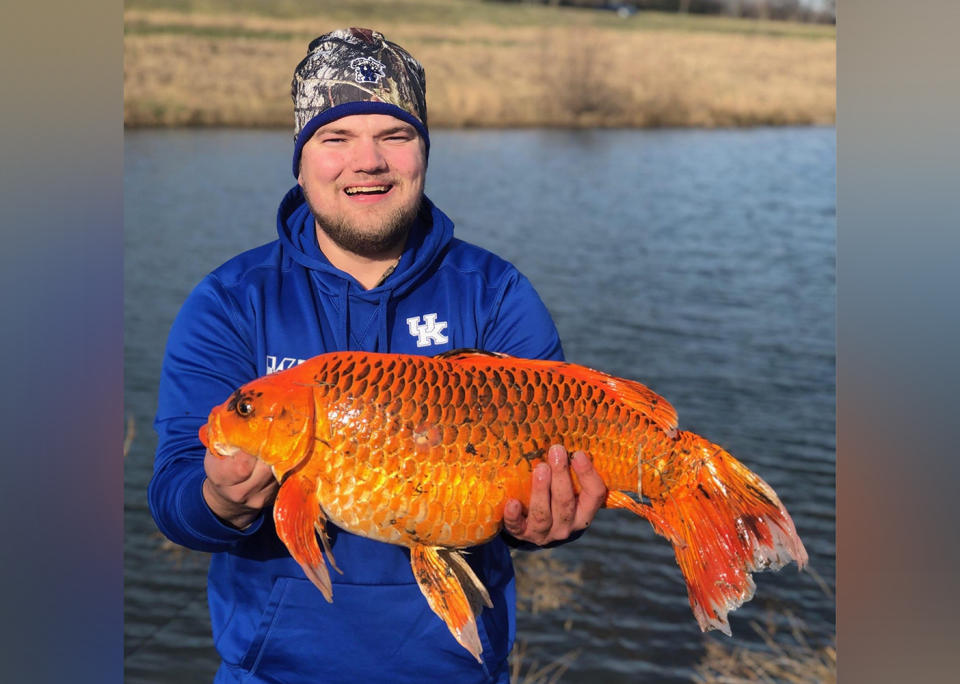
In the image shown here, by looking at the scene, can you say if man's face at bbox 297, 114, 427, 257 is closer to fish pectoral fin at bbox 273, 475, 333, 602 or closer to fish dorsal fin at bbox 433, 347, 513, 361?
fish dorsal fin at bbox 433, 347, 513, 361

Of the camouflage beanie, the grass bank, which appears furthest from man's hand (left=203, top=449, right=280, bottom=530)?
the grass bank

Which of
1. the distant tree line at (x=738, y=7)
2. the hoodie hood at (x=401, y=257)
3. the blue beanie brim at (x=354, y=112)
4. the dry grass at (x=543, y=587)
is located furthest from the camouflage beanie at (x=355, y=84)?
the distant tree line at (x=738, y=7)

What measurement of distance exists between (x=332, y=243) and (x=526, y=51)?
1566 cm

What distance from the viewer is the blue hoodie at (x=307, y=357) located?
1989 mm

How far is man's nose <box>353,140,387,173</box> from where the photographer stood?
1.99 meters

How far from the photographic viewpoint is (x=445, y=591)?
1.79m

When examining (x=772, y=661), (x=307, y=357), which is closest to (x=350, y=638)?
(x=307, y=357)

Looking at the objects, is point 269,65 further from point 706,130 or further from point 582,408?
point 582,408

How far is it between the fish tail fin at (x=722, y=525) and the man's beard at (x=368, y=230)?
2.17 ft

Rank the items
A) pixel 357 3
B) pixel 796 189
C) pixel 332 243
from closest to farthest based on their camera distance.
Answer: pixel 332 243, pixel 796 189, pixel 357 3

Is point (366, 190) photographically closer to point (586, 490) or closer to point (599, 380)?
point (599, 380)

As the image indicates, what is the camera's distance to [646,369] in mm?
9055

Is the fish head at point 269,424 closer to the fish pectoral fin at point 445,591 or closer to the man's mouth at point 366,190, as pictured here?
the fish pectoral fin at point 445,591
